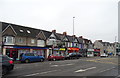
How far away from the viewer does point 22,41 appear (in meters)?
32.7

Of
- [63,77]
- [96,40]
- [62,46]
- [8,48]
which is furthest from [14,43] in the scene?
[96,40]

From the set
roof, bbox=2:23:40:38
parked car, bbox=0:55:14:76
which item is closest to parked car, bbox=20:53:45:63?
roof, bbox=2:23:40:38

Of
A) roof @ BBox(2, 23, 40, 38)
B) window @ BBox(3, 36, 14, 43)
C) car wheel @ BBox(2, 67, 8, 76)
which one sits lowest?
car wheel @ BBox(2, 67, 8, 76)

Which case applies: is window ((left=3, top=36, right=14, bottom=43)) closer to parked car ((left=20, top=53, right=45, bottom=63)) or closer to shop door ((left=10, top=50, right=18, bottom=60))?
shop door ((left=10, top=50, right=18, bottom=60))

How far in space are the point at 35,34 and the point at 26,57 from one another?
1414cm

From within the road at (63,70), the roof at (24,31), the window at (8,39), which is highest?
the roof at (24,31)

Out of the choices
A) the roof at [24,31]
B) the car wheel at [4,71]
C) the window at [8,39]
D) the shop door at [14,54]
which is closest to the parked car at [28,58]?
the shop door at [14,54]

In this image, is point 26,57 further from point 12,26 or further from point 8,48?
point 12,26

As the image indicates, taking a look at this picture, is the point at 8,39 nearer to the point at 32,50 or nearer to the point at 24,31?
the point at 24,31

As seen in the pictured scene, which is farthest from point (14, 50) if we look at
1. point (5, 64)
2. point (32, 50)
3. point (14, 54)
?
point (5, 64)

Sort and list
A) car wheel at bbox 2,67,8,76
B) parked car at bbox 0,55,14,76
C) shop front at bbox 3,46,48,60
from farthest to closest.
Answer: shop front at bbox 3,46,48,60 → parked car at bbox 0,55,14,76 → car wheel at bbox 2,67,8,76

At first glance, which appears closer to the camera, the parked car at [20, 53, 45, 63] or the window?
the parked car at [20, 53, 45, 63]

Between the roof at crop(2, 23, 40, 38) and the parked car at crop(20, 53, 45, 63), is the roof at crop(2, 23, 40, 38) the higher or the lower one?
the higher one

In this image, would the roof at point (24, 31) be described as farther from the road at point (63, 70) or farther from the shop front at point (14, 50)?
the road at point (63, 70)
